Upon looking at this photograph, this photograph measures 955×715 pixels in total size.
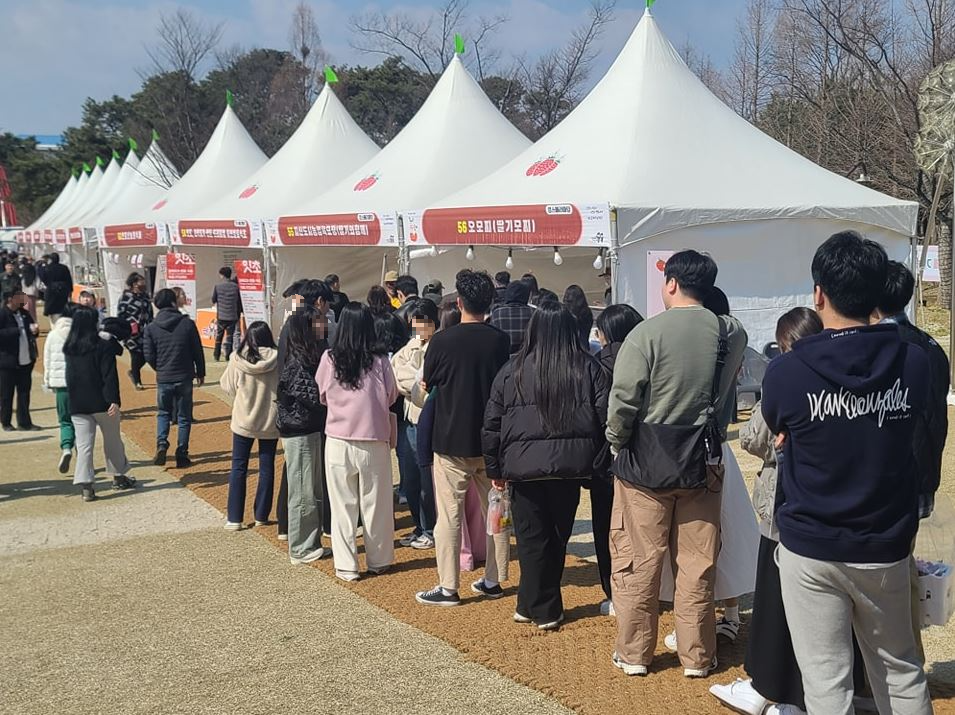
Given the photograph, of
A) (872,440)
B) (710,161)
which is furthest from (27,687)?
(710,161)

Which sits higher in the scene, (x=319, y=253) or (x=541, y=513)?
(x=319, y=253)

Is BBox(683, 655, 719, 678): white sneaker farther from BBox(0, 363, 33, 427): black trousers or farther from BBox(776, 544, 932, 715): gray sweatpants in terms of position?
BBox(0, 363, 33, 427): black trousers

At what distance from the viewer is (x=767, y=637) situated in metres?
3.33

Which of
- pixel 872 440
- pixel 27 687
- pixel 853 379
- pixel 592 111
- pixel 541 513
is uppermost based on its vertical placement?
pixel 592 111

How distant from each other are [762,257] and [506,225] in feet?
9.09

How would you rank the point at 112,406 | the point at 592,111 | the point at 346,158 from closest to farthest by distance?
the point at 112,406 → the point at 592,111 → the point at 346,158

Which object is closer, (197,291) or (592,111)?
(592,111)

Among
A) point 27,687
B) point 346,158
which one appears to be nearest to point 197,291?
point 346,158

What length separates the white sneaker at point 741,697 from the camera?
11.1ft

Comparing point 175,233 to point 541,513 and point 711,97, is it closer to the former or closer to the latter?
point 711,97

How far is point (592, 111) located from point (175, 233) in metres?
9.46

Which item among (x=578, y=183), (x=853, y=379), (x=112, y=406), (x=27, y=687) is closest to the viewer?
(x=853, y=379)

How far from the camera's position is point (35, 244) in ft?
109

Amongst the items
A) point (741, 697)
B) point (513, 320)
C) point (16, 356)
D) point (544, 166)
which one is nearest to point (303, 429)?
point (513, 320)
